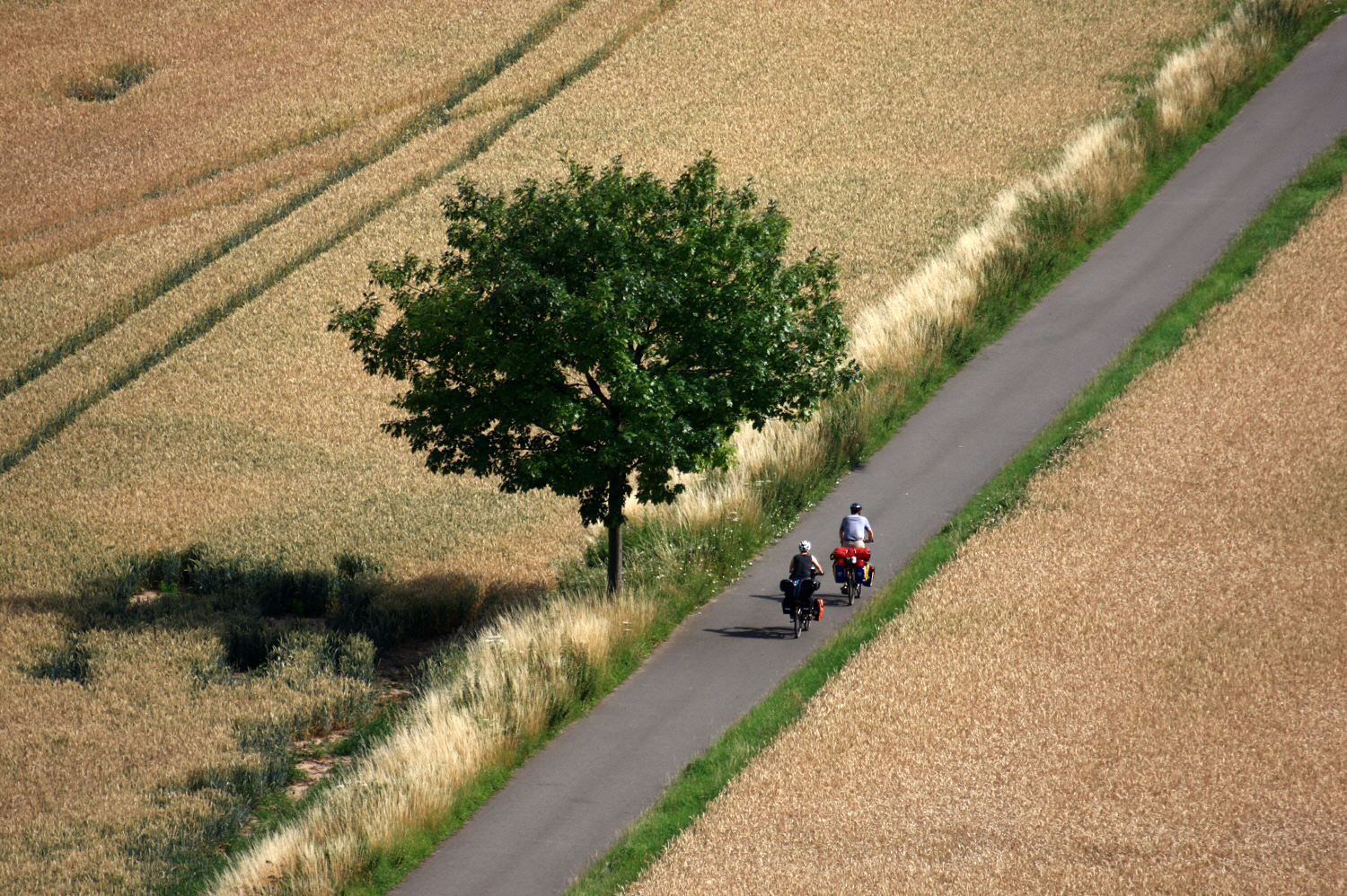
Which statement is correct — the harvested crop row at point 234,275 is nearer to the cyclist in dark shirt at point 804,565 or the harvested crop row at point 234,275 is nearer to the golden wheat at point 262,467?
the golden wheat at point 262,467

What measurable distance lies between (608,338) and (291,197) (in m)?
22.4

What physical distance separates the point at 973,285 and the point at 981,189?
711 cm

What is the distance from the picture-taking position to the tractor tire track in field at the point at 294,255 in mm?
28266

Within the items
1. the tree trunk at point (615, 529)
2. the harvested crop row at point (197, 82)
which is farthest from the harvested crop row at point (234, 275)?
the tree trunk at point (615, 529)

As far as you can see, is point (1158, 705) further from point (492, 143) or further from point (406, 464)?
point (492, 143)

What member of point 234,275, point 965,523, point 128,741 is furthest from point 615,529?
point 234,275

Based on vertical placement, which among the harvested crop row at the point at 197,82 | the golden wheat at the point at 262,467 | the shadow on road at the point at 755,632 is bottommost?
the shadow on road at the point at 755,632

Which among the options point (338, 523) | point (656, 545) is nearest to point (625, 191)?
point (656, 545)

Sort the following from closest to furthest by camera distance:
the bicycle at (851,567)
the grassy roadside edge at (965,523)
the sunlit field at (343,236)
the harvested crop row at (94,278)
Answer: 1. the grassy roadside edge at (965,523)
2. the sunlit field at (343,236)
3. the bicycle at (851,567)
4. the harvested crop row at (94,278)

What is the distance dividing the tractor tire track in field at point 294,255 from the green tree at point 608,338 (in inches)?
471

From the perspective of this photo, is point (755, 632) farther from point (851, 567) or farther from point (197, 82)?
point (197, 82)

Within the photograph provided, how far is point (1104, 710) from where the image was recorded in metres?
13.3

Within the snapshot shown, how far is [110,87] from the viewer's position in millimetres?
43375

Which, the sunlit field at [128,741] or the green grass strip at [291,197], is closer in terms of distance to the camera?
the sunlit field at [128,741]
